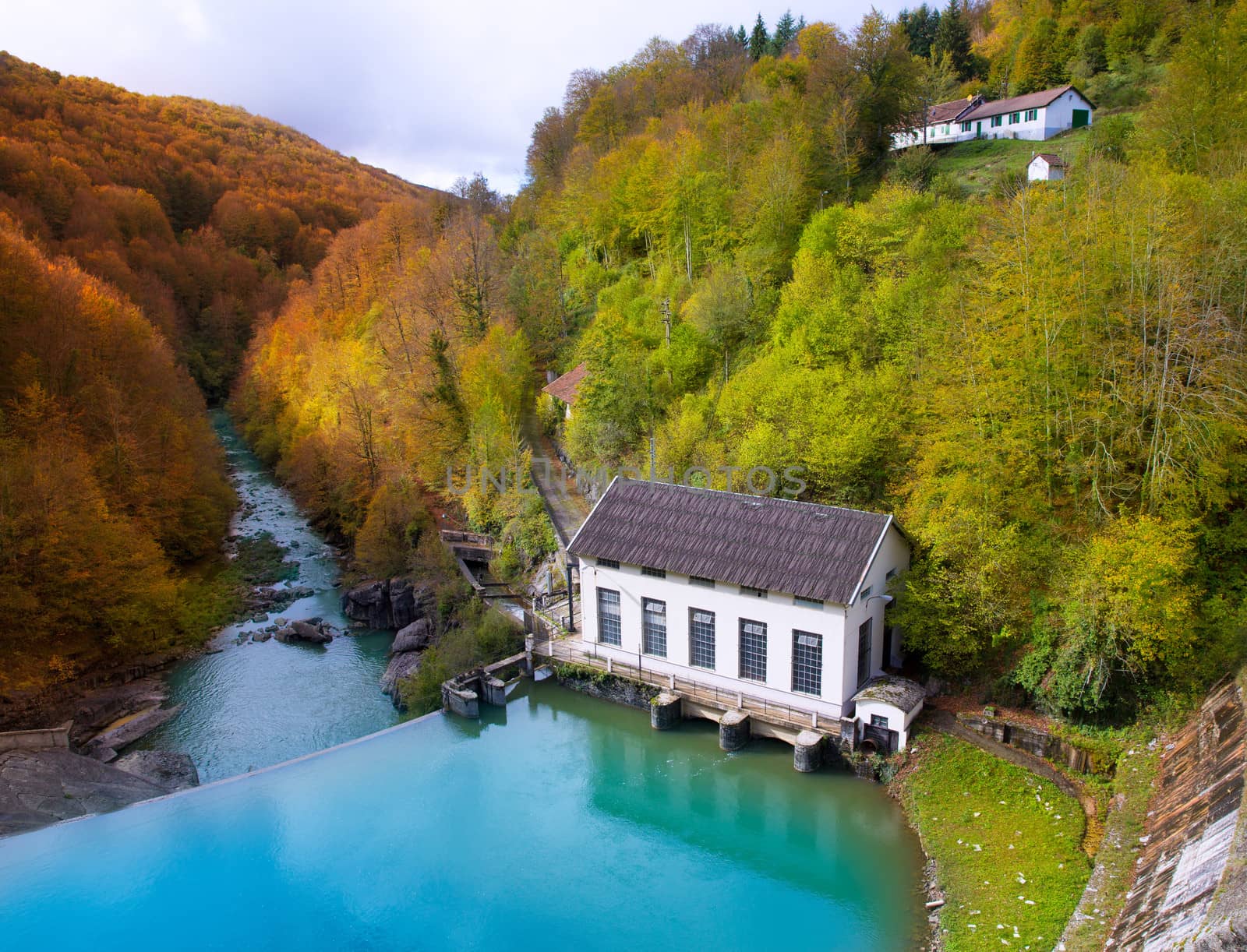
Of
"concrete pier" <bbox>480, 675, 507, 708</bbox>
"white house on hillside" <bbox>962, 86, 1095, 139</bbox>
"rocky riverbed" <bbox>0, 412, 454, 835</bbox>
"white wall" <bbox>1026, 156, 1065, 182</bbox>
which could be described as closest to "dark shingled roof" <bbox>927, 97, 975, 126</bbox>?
"white house on hillside" <bbox>962, 86, 1095, 139</bbox>

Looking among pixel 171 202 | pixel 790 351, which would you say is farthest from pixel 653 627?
pixel 171 202

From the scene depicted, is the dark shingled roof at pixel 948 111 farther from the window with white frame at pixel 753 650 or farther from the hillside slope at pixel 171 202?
the hillside slope at pixel 171 202

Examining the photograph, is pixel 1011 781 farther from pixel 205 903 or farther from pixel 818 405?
pixel 205 903

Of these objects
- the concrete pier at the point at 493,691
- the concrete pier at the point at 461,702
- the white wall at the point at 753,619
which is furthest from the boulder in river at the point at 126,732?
the white wall at the point at 753,619

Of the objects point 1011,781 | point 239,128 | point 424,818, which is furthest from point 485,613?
point 239,128

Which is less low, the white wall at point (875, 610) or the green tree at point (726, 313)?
the green tree at point (726, 313)

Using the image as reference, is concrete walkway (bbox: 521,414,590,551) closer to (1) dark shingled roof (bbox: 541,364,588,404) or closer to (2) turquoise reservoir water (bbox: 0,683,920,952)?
(1) dark shingled roof (bbox: 541,364,588,404)

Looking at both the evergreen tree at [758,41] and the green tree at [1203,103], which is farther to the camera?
the evergreen tree at [758,41]
